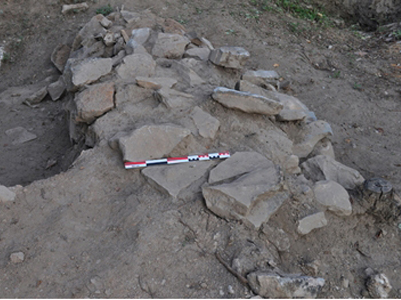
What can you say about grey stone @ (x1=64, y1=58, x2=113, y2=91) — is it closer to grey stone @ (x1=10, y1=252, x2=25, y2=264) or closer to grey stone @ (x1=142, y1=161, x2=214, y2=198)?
grey stone @ (x1=142, y1=161, x2=214, y2=198)

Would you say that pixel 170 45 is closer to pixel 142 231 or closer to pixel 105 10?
pixel 105 10

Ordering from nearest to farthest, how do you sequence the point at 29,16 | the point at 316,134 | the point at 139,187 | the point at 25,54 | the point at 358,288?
the point at 358,288 → the point at 139,187 → the point at 316,134 → the point at 25,54 → the point at 29,16

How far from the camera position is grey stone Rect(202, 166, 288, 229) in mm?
3002

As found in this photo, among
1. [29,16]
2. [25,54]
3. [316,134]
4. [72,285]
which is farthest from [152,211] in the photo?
[29,16]

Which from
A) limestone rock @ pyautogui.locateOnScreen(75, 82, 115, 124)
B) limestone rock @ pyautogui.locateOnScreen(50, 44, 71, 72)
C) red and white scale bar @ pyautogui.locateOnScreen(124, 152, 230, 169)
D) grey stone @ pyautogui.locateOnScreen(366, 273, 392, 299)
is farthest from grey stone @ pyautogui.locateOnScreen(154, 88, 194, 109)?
limestone rock @ pyautogui.locateOnScreen(50, 44, 71, 72)

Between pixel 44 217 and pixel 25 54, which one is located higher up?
pixel 44 217

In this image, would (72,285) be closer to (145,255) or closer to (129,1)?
(145,255)

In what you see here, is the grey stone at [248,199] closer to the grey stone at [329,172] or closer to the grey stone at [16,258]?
the grey stone at [329,172]

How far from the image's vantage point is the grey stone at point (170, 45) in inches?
205

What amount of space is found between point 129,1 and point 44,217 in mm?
5088

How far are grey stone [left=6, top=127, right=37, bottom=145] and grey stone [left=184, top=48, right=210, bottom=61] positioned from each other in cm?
232

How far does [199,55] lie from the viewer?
5305 millimetres

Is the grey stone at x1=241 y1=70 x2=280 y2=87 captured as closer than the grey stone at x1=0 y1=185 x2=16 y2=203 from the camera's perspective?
No

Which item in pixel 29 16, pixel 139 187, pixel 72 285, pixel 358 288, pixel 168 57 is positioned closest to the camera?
pixel 72 285
